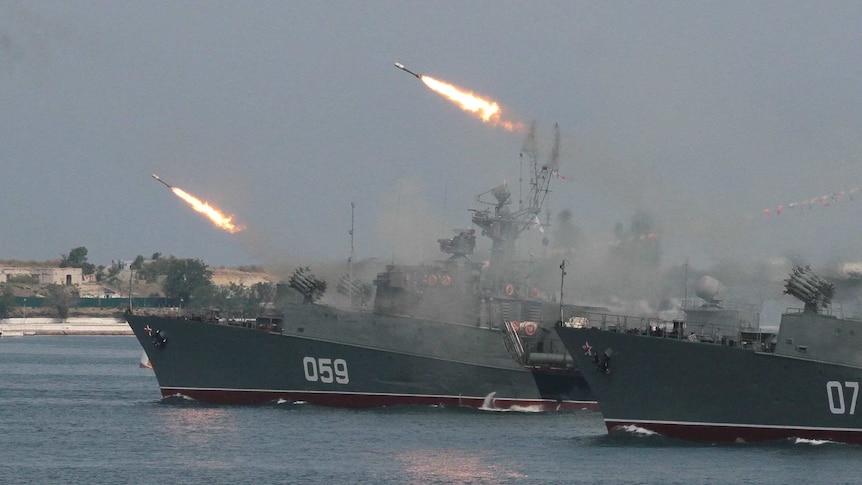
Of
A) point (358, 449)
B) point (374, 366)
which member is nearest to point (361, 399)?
A: point (374, 366)

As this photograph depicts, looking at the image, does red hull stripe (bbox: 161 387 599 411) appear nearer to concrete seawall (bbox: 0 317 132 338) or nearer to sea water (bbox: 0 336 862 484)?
sea water (bbox: 0 336 862 484)

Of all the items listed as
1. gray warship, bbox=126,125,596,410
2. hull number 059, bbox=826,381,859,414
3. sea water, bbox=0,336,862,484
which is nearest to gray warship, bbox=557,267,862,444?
hull number 059, bbox=826,381,859,414

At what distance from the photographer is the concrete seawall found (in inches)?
6821

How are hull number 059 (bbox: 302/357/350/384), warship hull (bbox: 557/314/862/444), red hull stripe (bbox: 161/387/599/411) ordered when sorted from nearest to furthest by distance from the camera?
warship hull (bbox: 557/314/862/444)
red hull stripe (bbox: 161/387/599/411)
hull number 059 (bbox: 302/357/350/384)

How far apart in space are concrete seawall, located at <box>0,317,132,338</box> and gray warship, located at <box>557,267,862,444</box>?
5266 inches

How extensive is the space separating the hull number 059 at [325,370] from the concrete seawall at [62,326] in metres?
118

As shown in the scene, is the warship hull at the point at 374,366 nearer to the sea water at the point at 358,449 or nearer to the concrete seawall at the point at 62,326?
the sea water at the point at 358,449

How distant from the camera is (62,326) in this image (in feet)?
586

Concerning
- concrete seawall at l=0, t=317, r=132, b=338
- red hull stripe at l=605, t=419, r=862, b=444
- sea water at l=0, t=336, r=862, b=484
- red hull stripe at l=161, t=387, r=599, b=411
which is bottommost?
sea water at l=0, t=336, r=862, b=484

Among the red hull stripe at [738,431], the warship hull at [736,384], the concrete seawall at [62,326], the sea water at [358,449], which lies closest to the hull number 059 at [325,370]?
the sea water at [358,449]

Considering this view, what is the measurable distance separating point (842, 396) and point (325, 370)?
72.8 ft

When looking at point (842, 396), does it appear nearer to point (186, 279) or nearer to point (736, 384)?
point (736, 384)

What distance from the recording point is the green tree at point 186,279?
177 metres

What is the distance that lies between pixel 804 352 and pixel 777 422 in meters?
2.40
